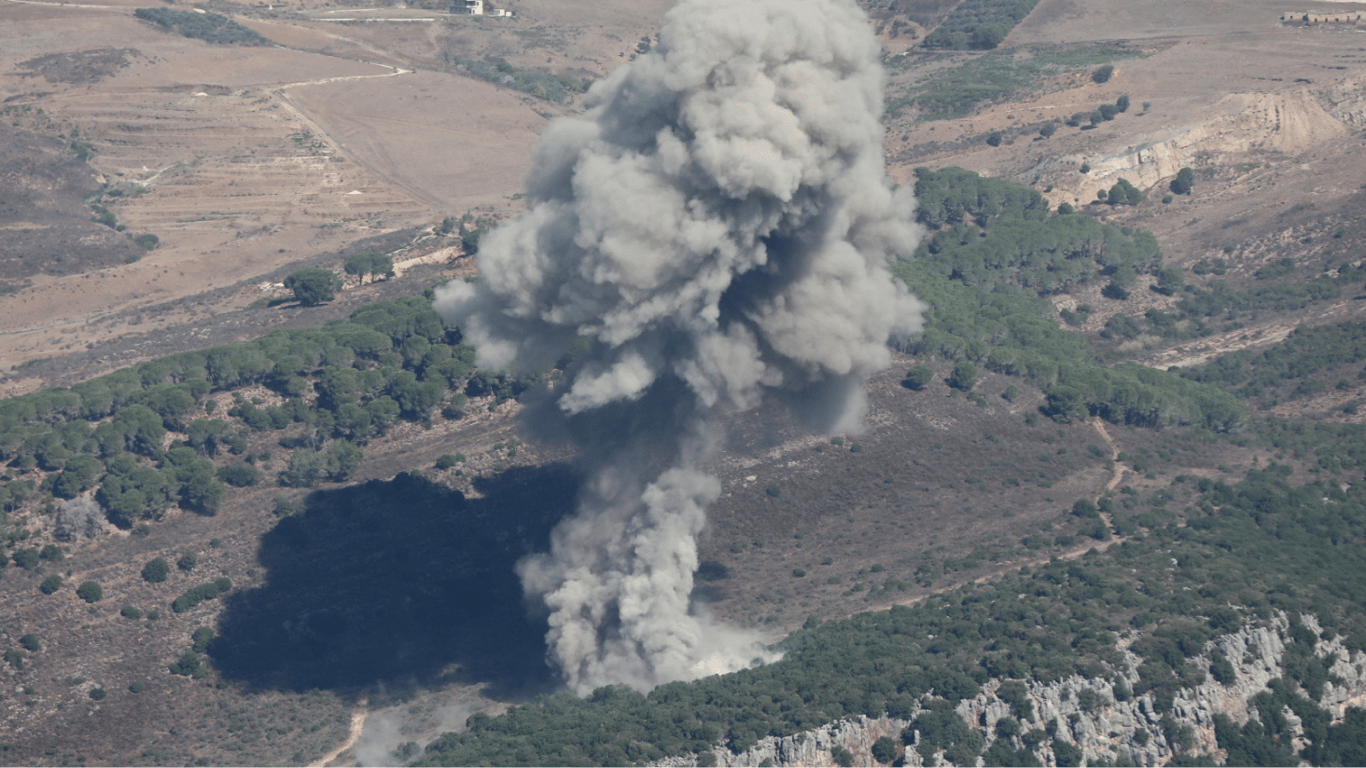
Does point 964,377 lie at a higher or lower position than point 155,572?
higher

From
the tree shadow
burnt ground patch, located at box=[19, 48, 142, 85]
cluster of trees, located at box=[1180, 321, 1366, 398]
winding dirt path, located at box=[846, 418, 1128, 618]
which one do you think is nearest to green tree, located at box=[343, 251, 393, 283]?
the tree shadow

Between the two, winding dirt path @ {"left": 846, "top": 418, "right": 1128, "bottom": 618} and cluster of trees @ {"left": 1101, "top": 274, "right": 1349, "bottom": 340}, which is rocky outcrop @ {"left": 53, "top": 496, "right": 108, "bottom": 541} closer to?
winding dirt path @ {"left": 846, "top": 418, "right": 1128, "bottom": 618}

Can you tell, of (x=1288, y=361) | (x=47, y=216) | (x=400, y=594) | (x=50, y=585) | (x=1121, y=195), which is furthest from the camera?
(x=47, y=216)

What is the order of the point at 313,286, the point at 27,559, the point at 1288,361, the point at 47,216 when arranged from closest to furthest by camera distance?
the point at 27,559, the point at 1288,361, the point at 313,286, the point at 47,216

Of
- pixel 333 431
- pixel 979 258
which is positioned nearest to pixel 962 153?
pixel 979 258

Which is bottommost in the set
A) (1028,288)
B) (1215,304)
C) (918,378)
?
(1215,304)

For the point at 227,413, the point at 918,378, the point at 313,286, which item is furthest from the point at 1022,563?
the point at 313,286

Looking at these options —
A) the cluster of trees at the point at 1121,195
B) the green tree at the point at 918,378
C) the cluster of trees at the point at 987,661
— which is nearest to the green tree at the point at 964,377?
the green tree at the point at 918,378

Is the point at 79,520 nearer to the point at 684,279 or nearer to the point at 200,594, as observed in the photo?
the point at 200,594

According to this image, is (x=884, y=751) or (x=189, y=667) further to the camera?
(x=189, y=667)

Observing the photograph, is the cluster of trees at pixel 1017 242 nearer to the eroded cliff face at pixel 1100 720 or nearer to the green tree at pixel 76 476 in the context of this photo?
the eroded cliff face at pixel 1100 720
